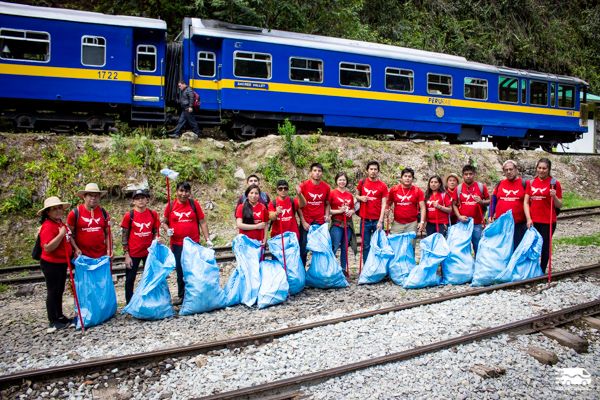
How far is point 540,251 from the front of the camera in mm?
6773

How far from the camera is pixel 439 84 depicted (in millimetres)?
15289

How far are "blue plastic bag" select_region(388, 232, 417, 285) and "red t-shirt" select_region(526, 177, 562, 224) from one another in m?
1.69

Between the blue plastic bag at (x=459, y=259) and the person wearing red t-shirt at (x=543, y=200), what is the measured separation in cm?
83

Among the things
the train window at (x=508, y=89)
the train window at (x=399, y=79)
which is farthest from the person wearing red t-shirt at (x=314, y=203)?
the train window at (x=508, y=89)

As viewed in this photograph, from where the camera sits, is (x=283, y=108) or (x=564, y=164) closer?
(x=283, y=108)

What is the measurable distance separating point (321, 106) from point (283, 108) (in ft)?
3.77

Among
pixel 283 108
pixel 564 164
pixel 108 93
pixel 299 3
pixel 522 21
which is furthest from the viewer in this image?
pixel 522 21

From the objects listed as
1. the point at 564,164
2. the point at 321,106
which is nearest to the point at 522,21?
the point at 564,164

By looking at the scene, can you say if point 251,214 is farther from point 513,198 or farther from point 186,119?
point 186,119

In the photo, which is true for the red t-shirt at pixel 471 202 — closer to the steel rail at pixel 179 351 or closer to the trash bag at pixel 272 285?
the steel rail at pixel 179 351

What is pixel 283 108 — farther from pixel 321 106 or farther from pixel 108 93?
pixel 108 93

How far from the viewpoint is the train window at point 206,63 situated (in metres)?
12.6

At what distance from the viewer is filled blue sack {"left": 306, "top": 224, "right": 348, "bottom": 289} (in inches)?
268

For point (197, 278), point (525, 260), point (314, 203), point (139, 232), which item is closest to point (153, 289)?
point (197, 278)
